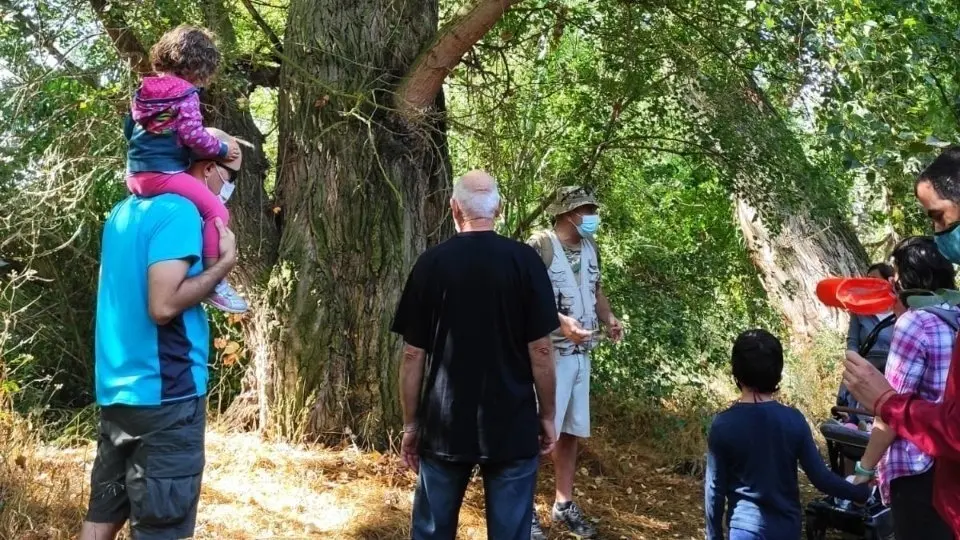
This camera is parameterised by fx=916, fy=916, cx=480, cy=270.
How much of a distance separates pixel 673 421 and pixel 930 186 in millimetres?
5269

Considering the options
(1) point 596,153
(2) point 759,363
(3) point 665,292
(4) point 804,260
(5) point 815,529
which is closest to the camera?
(2) point 759,363

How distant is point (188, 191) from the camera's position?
329 cm

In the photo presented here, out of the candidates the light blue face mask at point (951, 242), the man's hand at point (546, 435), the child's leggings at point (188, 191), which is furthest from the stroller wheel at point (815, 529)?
the child's leggings at point (188, 191)

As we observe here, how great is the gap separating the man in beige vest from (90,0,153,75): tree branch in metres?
2.75

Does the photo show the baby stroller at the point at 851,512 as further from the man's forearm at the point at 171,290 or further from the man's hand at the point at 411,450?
the man's forearm at the point at 171,290

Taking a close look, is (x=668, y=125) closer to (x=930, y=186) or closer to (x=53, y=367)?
(x=930, y=186)

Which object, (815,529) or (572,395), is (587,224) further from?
(815,529)

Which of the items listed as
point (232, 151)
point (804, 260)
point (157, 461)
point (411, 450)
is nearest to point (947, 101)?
point (411, 450)

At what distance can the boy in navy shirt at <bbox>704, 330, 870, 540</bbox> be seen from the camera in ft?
11.8

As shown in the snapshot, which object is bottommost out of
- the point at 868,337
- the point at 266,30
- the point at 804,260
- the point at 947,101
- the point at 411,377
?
the point at 411,377

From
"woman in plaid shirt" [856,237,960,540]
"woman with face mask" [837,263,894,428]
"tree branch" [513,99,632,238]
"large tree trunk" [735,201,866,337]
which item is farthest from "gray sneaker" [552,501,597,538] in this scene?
"large tree trunk" [735,201,866,337]

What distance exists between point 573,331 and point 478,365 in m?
1.66

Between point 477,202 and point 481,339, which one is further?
point 477,202

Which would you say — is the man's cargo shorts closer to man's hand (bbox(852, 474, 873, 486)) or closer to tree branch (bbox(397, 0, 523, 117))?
man's hand (bbox(852, 474, 873, 486))
